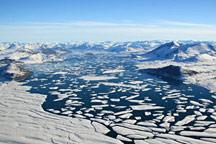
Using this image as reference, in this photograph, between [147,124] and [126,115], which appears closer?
[147,124]

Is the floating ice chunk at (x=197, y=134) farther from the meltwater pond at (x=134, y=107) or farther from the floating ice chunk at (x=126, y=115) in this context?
the floating ice chunk at (x=126, y=115)

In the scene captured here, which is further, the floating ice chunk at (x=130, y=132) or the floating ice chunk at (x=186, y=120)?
the floating ice chunk at (x=186, y=120)

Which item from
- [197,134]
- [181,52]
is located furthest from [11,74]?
[181,52]

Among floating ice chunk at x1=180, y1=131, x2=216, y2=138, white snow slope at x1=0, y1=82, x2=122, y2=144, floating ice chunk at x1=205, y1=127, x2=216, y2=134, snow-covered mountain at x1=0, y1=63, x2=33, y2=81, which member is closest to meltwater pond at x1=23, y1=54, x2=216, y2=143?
floating ice chunk at x1=205, y1=127, x2=216, y2=134

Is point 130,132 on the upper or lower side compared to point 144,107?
lower

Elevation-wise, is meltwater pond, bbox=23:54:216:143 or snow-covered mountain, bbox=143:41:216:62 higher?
snow-covered mountain, bbox=143:41:216:62

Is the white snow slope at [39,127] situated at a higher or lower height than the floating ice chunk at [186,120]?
lower

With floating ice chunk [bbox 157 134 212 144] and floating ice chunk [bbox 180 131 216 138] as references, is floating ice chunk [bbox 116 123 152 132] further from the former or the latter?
floating ice chunk [bbox 180 131 216 138]

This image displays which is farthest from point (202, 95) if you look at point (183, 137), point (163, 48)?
point (163, 48)

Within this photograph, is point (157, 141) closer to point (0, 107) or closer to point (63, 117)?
point (63, 117)

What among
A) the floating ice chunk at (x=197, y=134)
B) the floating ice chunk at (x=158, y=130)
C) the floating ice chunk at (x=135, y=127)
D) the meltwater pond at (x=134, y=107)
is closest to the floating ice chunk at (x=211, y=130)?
the meltwater pond at (x=134, y=107)

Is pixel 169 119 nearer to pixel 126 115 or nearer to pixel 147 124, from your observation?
pixel 147 124

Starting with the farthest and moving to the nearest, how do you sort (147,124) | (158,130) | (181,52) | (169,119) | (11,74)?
1. (181,52)
2. (11,74)
3. (169,119)
4. (147,124)
5. (158,130)
